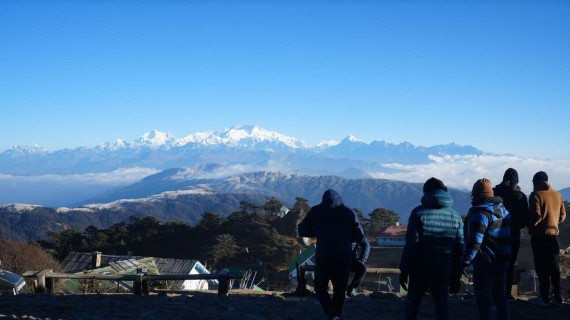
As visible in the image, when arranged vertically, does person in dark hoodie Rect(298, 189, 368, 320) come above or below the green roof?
above

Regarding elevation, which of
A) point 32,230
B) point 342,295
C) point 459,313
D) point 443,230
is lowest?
point 32,230

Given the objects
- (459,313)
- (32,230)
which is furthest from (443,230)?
(32,230)

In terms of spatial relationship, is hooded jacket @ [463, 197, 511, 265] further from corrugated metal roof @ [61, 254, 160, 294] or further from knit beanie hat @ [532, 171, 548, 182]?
corrugated metal roof @ [61, 254, 160, 294]

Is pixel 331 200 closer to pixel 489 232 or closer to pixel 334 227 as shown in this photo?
pixel 334 227

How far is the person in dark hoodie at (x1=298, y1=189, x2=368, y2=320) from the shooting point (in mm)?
5738

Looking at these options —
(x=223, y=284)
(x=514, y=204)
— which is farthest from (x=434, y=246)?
(x=223, y=284)

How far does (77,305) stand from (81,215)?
19027 centimetres

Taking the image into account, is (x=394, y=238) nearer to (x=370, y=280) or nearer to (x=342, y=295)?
(x=370, y=280)

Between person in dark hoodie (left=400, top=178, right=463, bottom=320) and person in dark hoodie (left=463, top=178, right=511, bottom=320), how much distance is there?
0.29 meters

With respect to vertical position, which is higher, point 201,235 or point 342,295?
point 342,295

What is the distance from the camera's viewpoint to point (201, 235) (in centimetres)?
5459

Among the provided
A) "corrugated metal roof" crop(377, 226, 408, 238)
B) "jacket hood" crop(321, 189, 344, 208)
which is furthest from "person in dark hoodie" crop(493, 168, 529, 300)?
"corrugated metal roof" crop(377, 226, 408, 238)

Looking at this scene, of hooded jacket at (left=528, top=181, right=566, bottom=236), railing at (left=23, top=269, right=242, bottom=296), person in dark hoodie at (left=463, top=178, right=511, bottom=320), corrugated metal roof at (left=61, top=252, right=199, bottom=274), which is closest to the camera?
person in dark hoodie at (left=463, top=178, right=511, bottom=320)

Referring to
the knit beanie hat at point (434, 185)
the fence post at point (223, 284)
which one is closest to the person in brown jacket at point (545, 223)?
the knit beanie hat at point (434, 185)
